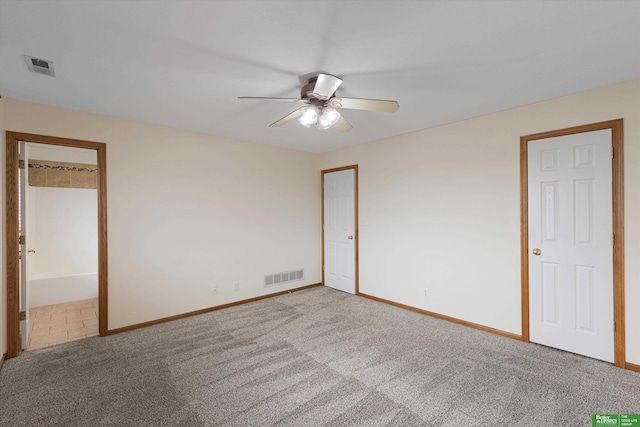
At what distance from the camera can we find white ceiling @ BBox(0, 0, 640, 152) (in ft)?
4.92

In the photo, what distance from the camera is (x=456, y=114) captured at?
10.3ft

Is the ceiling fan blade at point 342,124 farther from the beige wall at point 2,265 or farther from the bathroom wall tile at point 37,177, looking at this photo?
the bathroom wall tile at point 37,177

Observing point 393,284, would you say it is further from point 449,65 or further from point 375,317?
point 449,65

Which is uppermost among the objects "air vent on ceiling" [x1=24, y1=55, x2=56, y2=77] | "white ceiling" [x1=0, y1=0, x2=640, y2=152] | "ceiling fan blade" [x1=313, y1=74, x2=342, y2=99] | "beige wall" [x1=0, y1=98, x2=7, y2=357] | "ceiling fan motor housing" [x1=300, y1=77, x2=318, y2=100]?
"air vent on ceiling" [x1=24, y1=55, x2=56, y2=77]

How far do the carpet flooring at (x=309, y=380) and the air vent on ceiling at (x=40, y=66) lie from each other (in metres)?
2.41

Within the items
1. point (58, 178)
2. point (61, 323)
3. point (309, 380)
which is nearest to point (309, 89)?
point (309, 380)

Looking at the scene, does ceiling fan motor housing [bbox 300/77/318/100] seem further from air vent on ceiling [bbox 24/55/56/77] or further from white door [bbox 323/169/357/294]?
white door [bbox 323/169/357/294]

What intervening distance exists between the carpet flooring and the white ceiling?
2404mm

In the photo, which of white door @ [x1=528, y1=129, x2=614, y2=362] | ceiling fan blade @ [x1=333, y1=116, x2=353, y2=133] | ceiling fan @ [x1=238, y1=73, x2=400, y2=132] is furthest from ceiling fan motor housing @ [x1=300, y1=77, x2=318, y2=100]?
white door @ [x1=528, y1=129, x2=614, y2=362]

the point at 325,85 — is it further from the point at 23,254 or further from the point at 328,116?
the point at 23,254

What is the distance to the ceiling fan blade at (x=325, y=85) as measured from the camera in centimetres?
191

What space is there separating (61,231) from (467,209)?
6451 millimetres

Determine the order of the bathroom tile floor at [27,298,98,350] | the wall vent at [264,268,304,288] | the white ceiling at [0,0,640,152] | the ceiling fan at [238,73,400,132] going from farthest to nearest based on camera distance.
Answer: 1. the wall vent at [264,268,304,288]
2. the bathroom tile floor at [27,298,98,350]
3. the ceiling fan at [238,73,400,132]
4. the white ceiling at [0,0,640,152]

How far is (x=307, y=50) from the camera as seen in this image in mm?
1845
